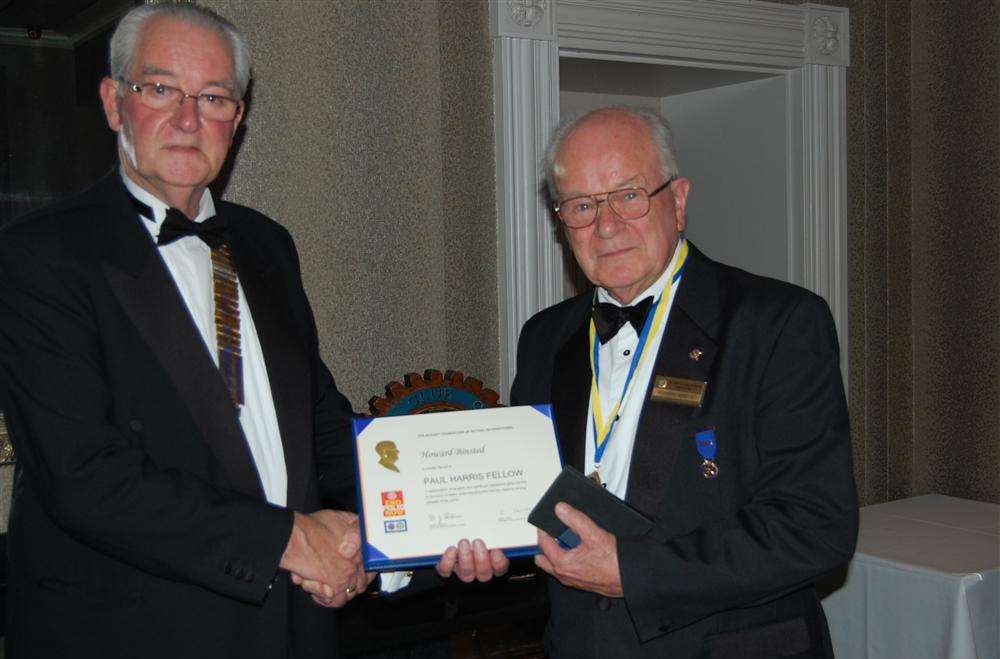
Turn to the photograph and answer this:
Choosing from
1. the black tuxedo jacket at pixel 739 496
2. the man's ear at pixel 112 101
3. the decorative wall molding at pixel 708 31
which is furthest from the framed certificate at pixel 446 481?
the decorative wall molding at pixel 708 31

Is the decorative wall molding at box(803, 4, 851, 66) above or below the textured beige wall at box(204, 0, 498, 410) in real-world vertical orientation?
above

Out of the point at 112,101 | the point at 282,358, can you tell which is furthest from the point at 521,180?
the point at 112,101

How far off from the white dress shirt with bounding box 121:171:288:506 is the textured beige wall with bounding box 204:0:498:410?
3.74ft

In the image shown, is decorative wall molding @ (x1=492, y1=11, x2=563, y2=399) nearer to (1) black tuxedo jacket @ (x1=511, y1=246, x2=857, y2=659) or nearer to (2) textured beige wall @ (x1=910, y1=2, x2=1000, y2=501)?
(1) black tuxedo jacket @ (x1=511, y1=246, x2=857, y2=659)

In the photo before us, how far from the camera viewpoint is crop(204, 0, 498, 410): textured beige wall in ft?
10.8

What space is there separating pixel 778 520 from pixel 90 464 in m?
1.29

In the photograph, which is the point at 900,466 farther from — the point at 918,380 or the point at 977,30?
the point at 977,30

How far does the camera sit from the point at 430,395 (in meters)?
3.19

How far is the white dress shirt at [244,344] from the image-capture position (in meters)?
2.10

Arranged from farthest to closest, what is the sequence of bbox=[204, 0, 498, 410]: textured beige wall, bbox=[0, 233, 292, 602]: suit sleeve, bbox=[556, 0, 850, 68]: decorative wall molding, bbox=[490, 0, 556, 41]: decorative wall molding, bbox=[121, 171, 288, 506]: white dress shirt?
bbox=[556, 0, 850, 68]: decorative wall molding
bbox=[490, 0, 556, 41]: decorative wall molding
bbox=[204, 0, 498, 410]: textured beige wall
bbox=[121, 171, 288, 506]: white dress shirt
bbox=[0, 233, 292, 602]: suit sleeve

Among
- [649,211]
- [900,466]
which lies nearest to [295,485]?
[649,211]

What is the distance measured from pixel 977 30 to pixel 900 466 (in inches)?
75.5

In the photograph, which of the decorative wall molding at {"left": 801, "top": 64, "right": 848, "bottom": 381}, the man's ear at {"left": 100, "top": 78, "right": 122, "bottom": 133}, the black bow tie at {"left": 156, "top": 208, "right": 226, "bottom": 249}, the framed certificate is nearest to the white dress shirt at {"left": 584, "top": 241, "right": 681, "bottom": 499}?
the framed certificate

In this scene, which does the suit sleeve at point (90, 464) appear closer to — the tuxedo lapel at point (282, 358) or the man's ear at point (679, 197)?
the tuxedo lapel at point (282, 358)
